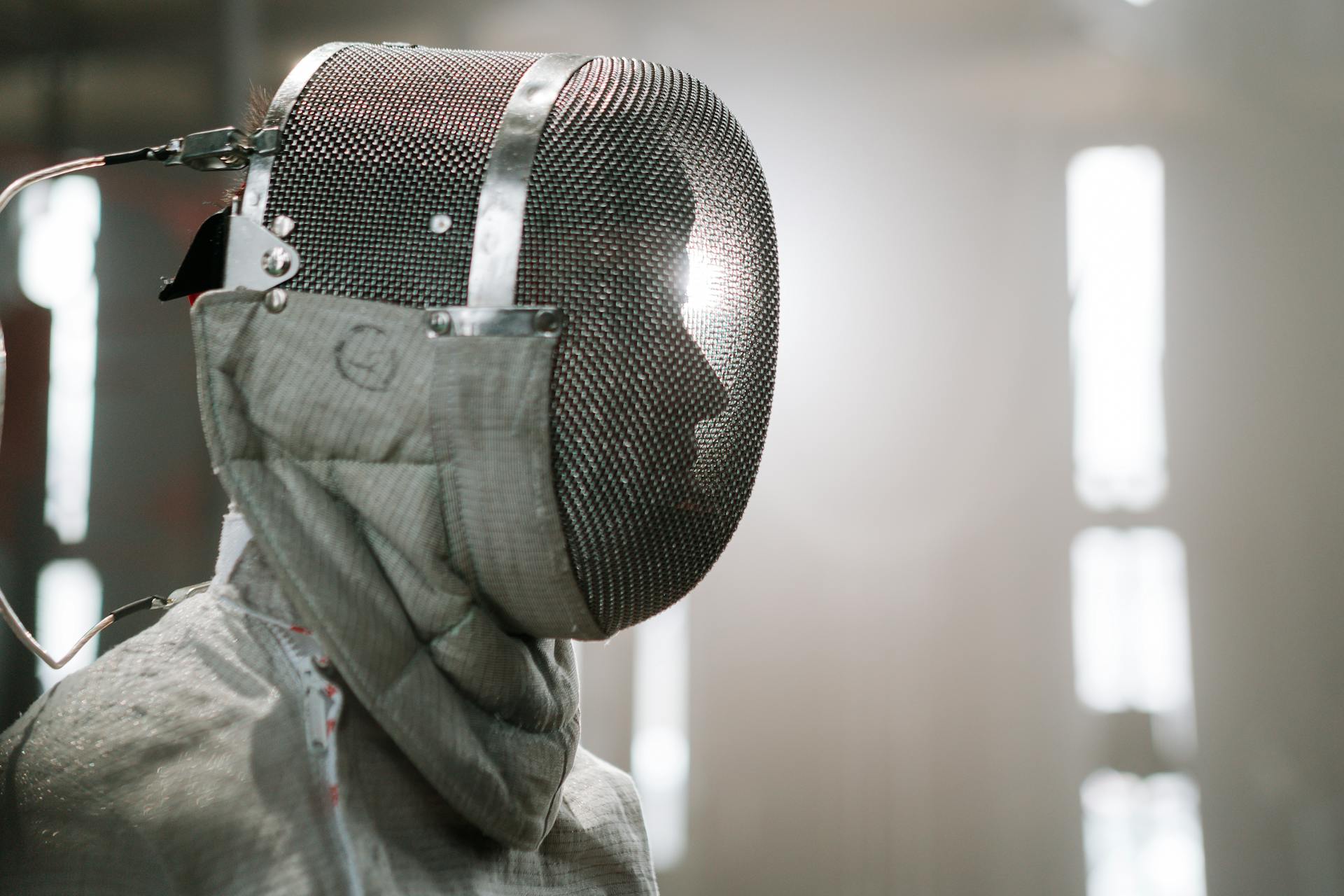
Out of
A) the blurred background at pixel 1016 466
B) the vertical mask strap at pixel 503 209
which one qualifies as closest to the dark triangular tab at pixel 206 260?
the vertical mask strap at pixel 503 209

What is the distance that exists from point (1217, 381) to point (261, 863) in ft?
7.91

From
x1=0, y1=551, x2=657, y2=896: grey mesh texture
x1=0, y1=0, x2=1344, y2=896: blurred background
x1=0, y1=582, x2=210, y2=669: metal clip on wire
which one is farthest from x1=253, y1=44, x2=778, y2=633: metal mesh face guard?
x1=0, y1=0, x2=1344, y2=896: blurred background

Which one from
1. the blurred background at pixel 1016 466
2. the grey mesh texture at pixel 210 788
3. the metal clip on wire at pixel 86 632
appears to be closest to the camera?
Result: the grey mesh texture at pixel 210 788

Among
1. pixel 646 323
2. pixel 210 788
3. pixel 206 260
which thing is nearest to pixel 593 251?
pixel 646 323

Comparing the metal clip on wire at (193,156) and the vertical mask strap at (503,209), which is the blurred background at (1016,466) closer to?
the metal clip on wire at (193,156)

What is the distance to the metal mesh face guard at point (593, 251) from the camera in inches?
25.5

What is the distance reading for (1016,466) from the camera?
2.42 m

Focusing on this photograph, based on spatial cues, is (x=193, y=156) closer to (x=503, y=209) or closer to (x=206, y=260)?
(x=206, y=260)

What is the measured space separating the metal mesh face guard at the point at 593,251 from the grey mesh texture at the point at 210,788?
0.18 metres

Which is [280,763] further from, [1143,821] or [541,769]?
[1143,821]

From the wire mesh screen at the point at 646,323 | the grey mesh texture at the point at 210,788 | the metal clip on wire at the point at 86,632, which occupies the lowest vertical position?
the grey mesh texture at the point at 210,788

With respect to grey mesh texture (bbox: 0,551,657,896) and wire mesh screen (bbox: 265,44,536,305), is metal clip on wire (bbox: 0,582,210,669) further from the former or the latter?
wire mesh screen (bbox: 265,44,536,305)

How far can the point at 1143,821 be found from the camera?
2.37 m

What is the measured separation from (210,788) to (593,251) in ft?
1.22
